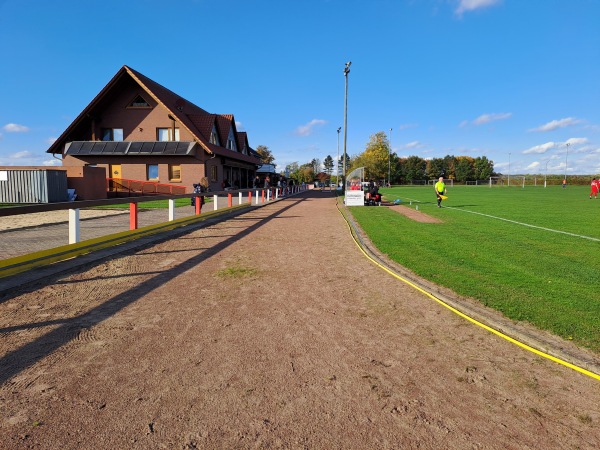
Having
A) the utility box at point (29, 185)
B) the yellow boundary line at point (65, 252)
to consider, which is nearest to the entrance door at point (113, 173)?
the utility box at point (29, 185)

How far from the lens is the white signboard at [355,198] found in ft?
75.8

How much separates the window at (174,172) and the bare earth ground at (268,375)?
27.6 m

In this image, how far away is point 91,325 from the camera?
14.0 feet

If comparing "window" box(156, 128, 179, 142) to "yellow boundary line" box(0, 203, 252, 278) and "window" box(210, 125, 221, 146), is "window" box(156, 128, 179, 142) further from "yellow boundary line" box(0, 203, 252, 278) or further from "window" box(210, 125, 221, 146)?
"yellow boundary line" box(0, 203, 252, 278)

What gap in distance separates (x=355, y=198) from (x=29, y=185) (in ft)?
64.8

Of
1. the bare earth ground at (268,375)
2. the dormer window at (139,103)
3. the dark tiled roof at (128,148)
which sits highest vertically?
the dormer window at (139,103)

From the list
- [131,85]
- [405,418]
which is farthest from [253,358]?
[131,85]

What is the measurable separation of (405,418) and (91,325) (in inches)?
136

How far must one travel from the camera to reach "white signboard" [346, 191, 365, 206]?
23.1 meters

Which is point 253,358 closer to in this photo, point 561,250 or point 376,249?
point 376,249

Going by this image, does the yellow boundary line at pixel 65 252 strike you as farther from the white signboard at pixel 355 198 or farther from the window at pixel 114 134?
the window at pixel 114 134

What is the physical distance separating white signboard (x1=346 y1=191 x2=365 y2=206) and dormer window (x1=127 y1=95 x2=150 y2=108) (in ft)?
64.2

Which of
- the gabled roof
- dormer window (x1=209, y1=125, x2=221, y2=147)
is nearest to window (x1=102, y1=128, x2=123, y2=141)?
the gabled roof

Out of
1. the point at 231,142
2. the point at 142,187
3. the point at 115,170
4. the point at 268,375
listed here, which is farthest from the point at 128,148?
the point at 268,375
